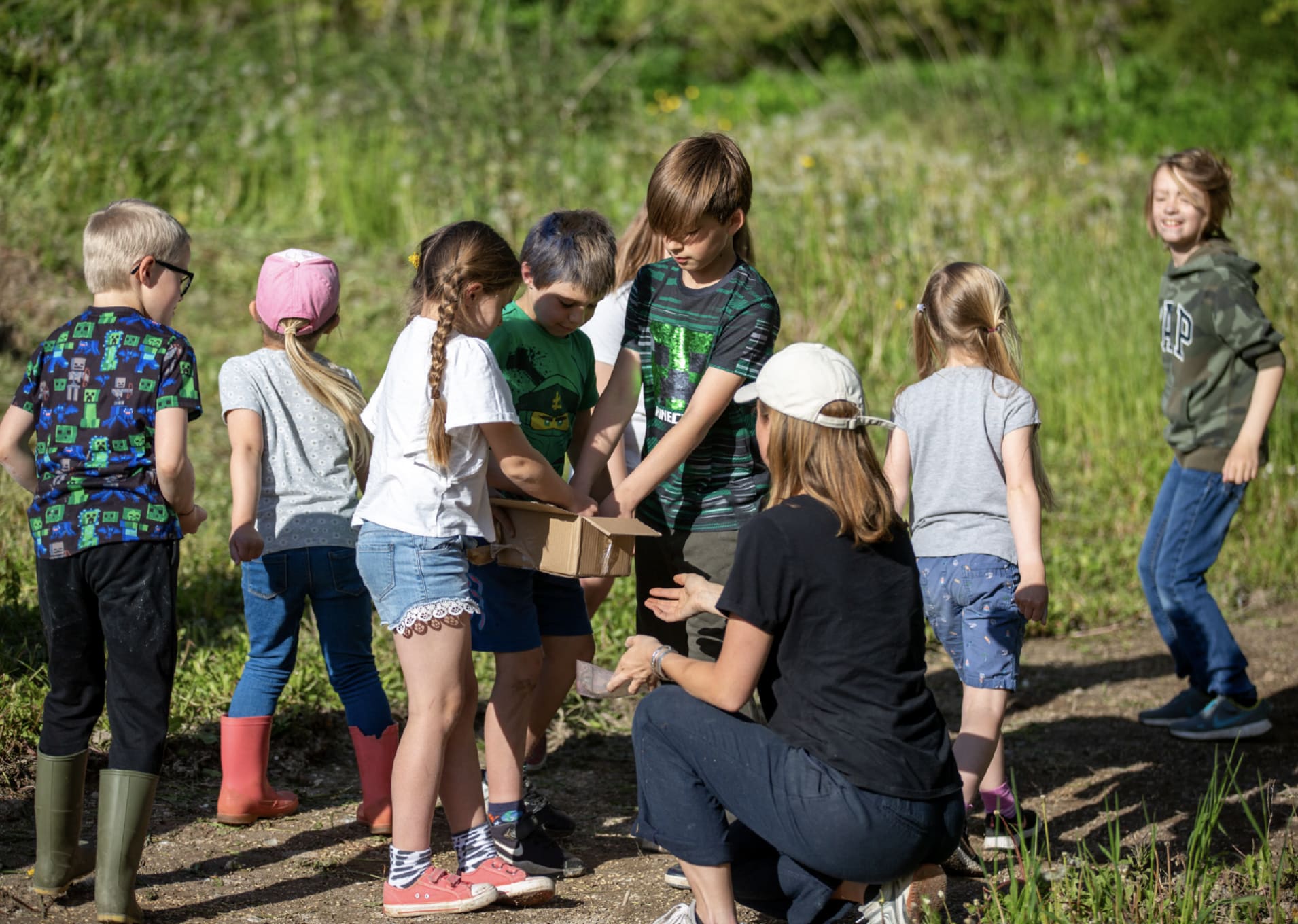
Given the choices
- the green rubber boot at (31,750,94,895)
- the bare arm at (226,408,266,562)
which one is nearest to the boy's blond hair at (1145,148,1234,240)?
the bare arm at (226,408,266,562)

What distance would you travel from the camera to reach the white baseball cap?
2773 millimetres

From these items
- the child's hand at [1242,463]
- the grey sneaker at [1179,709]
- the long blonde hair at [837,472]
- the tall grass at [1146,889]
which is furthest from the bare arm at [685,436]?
the grey sneaker at [1179,709]

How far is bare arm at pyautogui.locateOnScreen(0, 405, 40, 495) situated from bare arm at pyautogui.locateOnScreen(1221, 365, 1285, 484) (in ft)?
11.9

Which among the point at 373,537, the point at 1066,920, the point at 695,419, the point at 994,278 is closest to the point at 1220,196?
the point at 994,278

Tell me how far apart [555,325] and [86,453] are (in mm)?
1142

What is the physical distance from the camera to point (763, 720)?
3686 millimetres

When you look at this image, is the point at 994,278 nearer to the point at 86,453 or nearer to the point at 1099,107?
the point at 86,453

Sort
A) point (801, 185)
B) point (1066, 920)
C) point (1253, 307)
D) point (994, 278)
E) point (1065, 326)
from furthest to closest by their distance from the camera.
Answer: point (801, 185)
point (1065, 326)
point (1253, 307)
point (994, 278)
point (1066, 920)

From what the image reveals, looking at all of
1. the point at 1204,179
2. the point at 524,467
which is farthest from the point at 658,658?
the point at 1204,179

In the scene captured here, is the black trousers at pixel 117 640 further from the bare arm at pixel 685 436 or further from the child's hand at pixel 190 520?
the bare arm at pixel 685 436

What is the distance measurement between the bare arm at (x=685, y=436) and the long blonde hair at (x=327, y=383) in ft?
2.45

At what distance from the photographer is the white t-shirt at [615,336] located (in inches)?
157

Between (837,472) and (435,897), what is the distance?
4.37 ft

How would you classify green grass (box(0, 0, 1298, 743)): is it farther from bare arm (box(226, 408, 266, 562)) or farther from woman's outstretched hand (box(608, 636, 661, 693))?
woman's outstretched hand (box(608, 636, 661, 693))
